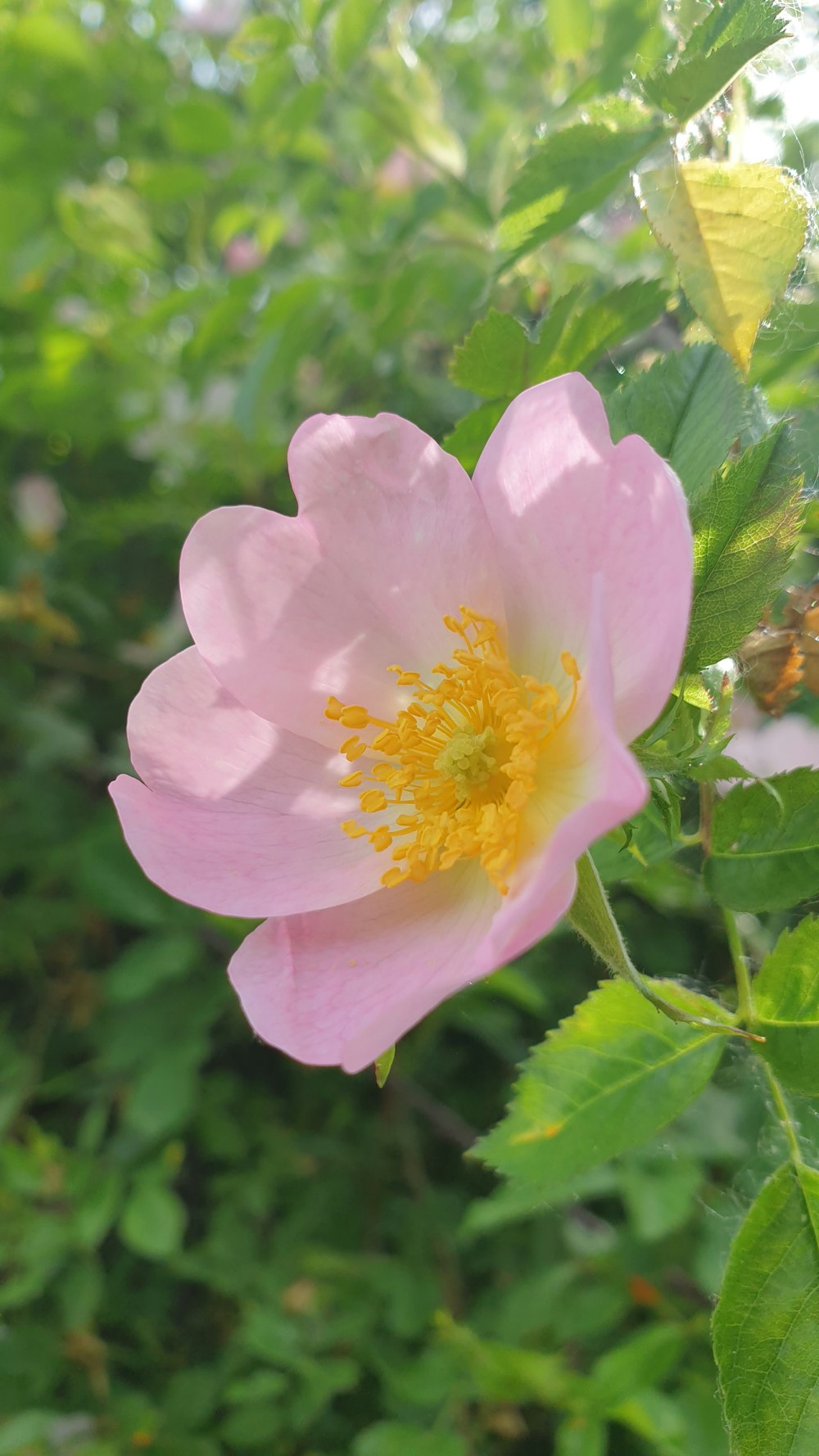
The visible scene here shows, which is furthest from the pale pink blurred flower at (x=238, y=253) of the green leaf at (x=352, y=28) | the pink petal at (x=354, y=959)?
the pink petal at (x=354, y=959)

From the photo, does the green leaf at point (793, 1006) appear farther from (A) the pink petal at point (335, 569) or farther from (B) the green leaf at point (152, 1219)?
(B) the green leaf at point (152, 1219)

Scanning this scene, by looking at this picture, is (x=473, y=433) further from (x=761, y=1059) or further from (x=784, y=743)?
(x=784, y=743)

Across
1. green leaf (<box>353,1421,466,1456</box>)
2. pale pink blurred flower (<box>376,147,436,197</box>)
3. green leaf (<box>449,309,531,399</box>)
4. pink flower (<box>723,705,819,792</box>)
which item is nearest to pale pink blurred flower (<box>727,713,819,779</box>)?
pink flower (<box>723,705,819,792</box>)

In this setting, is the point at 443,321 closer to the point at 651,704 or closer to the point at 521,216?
the point at 521,216

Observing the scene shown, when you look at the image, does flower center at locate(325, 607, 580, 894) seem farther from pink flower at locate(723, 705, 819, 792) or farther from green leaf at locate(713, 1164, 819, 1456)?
pink flower at locate(723, 705, 819, 792)

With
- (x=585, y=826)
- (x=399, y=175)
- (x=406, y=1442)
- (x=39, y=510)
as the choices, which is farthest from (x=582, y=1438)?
(x=399, y=175)

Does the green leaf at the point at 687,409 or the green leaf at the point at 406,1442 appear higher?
the green leaf at the point at 687,409
